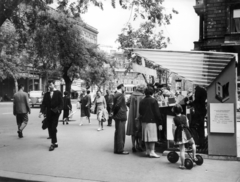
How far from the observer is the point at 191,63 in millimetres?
8000

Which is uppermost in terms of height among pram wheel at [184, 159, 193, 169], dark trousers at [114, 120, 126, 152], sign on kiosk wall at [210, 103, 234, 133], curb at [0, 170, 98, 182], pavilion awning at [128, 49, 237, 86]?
pavilion awning at [128, 49, 237, 86]

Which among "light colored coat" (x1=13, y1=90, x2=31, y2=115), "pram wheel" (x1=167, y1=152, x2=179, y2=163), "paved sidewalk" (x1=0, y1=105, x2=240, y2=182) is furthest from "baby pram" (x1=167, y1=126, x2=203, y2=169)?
"light colored coat" (x1=13, y1=90, x2=31, y2=115)

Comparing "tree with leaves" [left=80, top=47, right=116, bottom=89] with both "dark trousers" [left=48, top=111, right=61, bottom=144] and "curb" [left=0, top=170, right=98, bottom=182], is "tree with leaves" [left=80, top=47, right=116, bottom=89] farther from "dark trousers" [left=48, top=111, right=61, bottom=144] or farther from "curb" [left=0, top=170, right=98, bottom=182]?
"curb" [left=0, top=170, right=98, bottom=182]

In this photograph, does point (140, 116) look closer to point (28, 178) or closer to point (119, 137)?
point (119, 137)

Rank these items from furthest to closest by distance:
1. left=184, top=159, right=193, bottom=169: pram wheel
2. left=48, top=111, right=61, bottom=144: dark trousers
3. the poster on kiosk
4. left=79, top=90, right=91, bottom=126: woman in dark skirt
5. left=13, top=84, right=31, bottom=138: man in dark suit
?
left=79, top=90, right=91, bottom=126: woman in dark skirt, left=13, top=84, right=31, bottom=138: man in dark suit, left=48, top=111, right=61, bottom=144: dark trousers, the poster on kiosk, left=184, top=159, right=193, bottom=169: pram wheel

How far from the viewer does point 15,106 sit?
11266 mm

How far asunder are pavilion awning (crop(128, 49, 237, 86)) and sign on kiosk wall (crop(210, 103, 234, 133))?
2.13 feet

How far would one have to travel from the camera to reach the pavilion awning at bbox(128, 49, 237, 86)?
784 cm

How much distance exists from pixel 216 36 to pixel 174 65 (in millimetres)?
18615

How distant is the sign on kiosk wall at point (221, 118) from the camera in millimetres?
7797

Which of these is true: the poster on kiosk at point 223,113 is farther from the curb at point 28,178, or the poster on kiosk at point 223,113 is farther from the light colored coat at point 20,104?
the light colored coat at point 20,104

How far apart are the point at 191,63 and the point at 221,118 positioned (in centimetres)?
154

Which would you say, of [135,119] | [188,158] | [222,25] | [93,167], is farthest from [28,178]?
[222,25]

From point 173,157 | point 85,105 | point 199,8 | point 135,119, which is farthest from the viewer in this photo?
point 199,8
